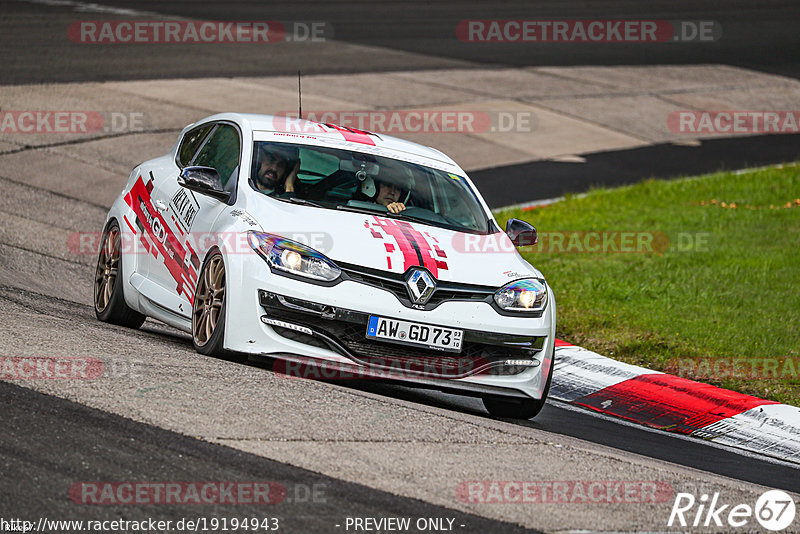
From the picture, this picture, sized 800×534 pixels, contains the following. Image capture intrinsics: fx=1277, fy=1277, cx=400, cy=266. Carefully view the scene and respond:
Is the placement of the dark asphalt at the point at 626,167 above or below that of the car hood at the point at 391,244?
below

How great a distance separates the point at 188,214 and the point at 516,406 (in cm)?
246

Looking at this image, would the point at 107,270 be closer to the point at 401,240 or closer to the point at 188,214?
the point at 188,214

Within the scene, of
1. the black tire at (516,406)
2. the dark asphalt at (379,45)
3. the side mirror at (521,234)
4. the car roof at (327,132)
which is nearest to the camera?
the black tire at (516,406)

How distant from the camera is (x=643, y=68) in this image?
26812 millimetres

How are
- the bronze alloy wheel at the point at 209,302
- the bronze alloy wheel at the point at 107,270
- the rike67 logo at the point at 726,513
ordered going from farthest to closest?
1. the bronze alloy wheel at the point at 107,270
2. the bronze alloy wheel at the point at 209,302
3. the rike67 logo at the point at 726,513

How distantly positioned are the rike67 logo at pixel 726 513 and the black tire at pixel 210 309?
2.86 meters

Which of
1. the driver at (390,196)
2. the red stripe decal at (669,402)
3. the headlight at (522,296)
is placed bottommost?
the red stripe decal at (669,402)

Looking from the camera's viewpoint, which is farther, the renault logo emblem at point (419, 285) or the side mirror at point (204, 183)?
the side mirror at point (204, 183)

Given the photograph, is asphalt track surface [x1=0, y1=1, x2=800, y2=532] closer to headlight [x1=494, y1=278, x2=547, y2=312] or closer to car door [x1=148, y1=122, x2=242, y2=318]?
car door [x1=148, y1=122, x2=242, y2=318]

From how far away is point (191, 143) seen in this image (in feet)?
30.6

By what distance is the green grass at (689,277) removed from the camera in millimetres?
9867

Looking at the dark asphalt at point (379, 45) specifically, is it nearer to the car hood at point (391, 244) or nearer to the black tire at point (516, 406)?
the car hood at point (391, 244)

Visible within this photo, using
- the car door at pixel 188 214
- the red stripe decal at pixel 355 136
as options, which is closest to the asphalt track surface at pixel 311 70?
the car door at pixel 188 214

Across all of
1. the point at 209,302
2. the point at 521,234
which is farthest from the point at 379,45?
the point at 209,302
